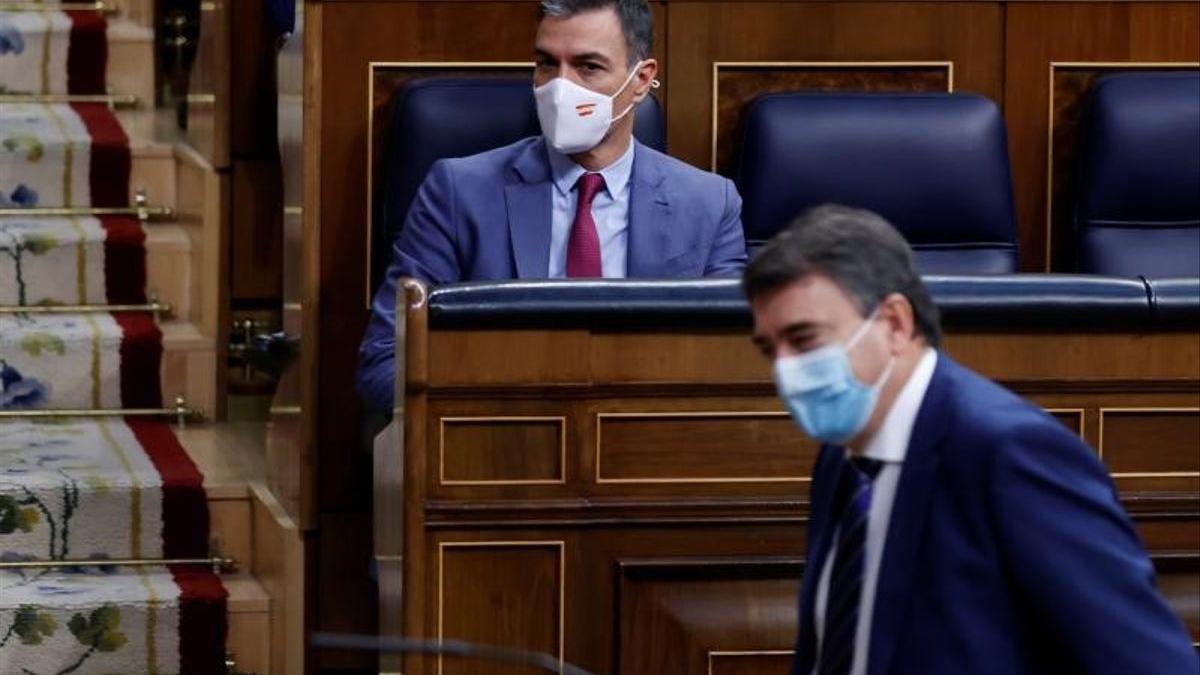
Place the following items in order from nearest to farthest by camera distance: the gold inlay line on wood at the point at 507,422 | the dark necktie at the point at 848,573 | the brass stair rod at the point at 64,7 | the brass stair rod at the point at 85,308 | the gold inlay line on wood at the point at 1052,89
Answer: the dark necktie at the point at 848,573
the gold inlay line on wood at the point at 507,422
the gold inlay line on wood at the point at 1052,89
the brass stair rod at the point at 85,308
the brass stair rod at the point at 64,7

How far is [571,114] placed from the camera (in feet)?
8.79

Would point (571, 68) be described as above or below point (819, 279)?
above

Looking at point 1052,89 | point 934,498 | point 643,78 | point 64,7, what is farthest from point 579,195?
point 64,7

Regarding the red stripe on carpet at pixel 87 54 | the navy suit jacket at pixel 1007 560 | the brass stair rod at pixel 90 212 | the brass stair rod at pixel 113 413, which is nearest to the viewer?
the navy suit jacket at pixel 1007 560

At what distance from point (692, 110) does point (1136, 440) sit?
34.3 inches

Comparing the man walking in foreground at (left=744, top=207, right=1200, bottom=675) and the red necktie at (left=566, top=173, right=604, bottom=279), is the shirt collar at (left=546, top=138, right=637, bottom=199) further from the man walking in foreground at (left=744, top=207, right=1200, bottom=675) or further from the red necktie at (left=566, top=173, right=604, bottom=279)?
the man walking in foreground at (left=744, top=207, right=1200, bottom=675)

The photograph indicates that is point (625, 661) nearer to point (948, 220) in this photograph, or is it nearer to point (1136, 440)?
point (1136, 440)

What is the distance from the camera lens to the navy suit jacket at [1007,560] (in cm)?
146

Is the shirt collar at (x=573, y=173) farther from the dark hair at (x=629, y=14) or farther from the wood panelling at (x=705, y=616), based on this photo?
the wood panelling at (x=705, y=616)

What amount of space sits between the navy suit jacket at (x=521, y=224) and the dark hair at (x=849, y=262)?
1.09m

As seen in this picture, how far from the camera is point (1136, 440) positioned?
7.54 feet

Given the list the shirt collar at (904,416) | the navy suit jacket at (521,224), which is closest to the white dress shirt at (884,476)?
the shirt collar at (904,416)

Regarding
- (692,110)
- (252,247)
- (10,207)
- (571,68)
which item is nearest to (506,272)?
(571,68)

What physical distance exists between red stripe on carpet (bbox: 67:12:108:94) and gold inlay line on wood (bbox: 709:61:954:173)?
134 centimetres
